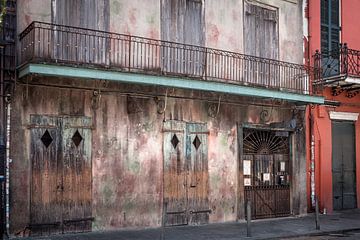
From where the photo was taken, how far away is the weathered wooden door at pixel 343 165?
19.2 meters

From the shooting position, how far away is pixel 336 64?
18.5 meters

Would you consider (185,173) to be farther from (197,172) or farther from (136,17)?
(136,17)

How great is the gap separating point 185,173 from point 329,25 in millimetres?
8123

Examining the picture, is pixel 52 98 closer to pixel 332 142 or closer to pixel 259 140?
pixel 259 140

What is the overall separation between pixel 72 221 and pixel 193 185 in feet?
12.5

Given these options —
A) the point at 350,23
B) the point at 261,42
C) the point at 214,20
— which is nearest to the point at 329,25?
the point at 350,23

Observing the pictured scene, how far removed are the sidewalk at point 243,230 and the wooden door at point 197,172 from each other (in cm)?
46

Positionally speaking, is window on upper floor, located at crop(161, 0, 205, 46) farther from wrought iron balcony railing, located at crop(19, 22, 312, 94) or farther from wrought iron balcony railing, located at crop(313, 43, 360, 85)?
wrought iron balcony railing, located at crop(313, 43, 360, 85)

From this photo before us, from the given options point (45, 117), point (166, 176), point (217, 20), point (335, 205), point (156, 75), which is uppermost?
point (217, 20)

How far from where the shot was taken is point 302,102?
1733cm

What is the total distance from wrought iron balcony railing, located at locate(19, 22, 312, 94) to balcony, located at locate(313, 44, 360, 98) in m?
0.54

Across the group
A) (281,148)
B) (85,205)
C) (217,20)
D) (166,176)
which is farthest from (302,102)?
(85,205)

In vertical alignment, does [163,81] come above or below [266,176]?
above

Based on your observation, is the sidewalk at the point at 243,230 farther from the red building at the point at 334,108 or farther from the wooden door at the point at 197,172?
the red building at the point at 334,108
